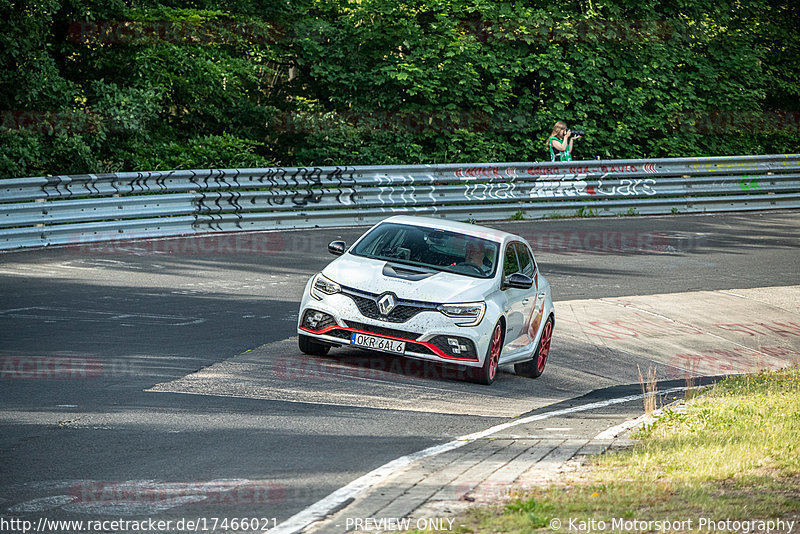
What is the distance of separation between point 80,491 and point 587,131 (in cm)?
2478

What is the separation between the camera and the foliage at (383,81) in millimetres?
22000

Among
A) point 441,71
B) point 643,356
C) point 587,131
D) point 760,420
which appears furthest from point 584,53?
point 760,420

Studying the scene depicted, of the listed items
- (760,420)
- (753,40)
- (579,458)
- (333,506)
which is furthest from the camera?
(753,40)

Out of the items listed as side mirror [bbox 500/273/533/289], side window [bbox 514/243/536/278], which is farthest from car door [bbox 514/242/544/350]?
side mirror [bbox 500/273/533/289]

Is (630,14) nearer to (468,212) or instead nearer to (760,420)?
(468,212)

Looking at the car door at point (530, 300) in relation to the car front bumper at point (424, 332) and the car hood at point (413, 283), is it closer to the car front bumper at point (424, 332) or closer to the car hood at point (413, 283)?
the car hood at point (413, 283)

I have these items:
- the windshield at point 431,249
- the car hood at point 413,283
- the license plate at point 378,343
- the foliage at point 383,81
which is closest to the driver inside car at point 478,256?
the windshield at point 431,249

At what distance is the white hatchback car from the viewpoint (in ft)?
34.8

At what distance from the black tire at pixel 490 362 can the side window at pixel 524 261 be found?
1.27 meters

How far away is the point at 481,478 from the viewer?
685 centimetres

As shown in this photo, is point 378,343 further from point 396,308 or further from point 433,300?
point 433,300

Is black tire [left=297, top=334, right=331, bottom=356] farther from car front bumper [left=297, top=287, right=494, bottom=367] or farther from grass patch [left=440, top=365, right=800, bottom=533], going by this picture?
grass patch [left=440, top=365, right=800, bottom=533]

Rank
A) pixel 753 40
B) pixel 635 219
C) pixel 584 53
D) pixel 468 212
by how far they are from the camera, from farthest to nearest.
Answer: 1. pixel 753 40
2. pixel 584 53
3. pixel 635 219
4. pixel 468 212

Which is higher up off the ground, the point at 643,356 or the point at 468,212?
the point at 468,212
